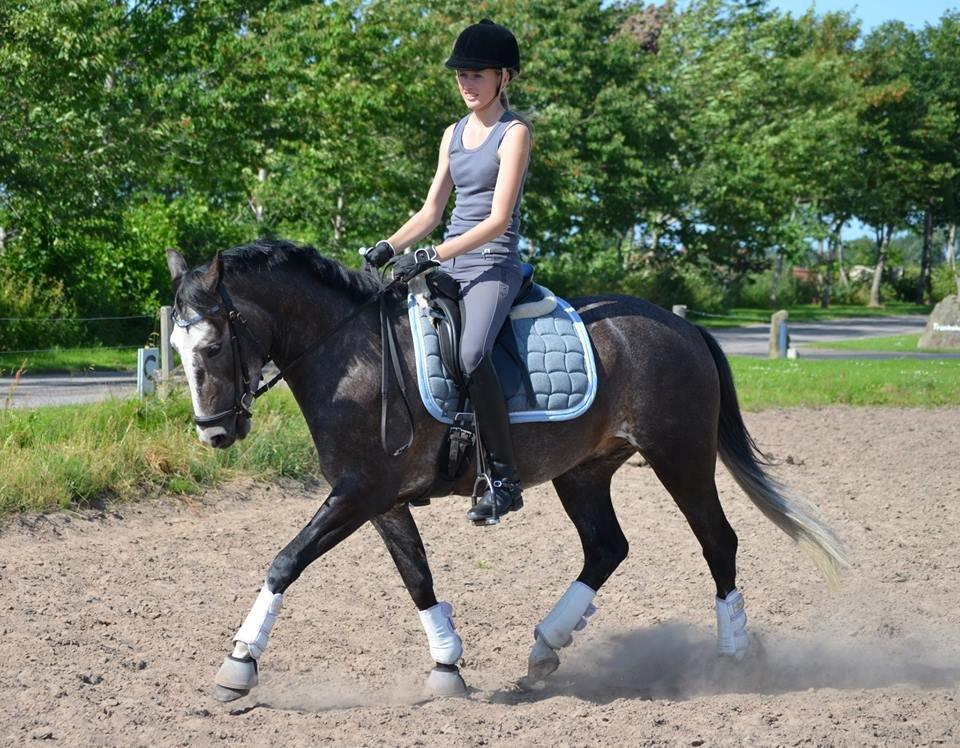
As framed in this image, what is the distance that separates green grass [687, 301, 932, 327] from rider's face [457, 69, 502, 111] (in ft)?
A: 94.4

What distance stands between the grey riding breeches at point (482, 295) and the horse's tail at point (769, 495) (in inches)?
49.3

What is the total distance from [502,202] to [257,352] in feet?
3.91

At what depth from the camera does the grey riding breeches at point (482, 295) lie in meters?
5.16

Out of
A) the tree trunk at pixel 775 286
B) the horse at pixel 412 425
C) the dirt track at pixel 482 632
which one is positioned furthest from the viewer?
the tree trunk at pixel 775 286

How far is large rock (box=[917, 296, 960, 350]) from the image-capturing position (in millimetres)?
26188

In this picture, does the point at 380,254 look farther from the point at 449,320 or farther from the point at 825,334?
the point at 825,334

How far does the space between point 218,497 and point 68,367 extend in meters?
8.78

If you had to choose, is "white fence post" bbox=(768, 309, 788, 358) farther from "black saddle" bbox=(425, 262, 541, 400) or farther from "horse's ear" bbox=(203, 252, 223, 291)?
"horse's ear" bbox=(203, 252, 223, 291)

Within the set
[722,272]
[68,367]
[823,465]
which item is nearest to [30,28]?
[68,367]

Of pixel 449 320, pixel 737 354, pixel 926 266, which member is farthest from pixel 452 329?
pixel 926 266

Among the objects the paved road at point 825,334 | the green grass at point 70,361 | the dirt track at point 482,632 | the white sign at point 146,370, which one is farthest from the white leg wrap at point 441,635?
the paved road at point 825,334

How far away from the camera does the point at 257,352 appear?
4.96 m

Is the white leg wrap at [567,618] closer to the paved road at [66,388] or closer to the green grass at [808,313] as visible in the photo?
the paved road at [66,388]

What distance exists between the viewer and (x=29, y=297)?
19.1 metres
